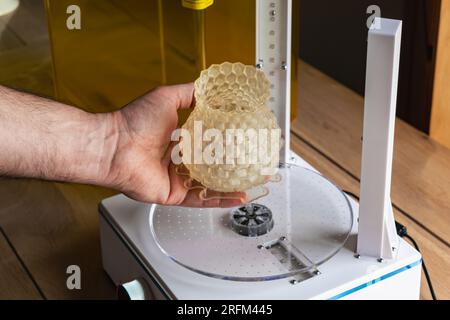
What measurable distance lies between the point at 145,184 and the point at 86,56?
14.0 inches

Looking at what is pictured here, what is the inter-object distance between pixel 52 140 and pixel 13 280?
24cm

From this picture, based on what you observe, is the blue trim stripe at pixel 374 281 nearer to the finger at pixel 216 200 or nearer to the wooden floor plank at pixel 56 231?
the finger at pixel 216 200

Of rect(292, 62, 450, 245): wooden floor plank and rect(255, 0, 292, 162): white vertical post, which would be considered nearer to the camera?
rect(255, 0, 292, 162): white vertical post

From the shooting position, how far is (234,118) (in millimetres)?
897

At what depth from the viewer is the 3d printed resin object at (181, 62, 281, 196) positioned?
2.96ft

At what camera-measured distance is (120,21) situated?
1247mm

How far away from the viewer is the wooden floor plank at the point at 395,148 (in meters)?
1.19

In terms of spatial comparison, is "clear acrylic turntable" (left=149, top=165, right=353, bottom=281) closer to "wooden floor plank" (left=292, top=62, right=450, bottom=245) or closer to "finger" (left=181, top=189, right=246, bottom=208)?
"finger" (left=181, top=189, right=246, bottom=208)

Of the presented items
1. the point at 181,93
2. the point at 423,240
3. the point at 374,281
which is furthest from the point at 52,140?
the point at 423,240

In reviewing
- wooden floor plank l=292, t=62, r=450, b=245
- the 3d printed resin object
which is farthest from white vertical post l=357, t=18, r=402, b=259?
wooden floor plank l=292, t=62, r=450, b=245

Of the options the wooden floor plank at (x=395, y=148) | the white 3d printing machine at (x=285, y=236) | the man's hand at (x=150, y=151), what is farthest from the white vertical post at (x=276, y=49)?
the wooden floor plank at (x=395, y=148)

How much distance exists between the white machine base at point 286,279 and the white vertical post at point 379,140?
0.02 m
